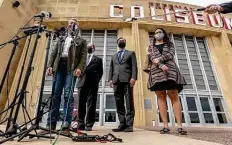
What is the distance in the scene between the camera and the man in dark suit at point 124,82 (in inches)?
133

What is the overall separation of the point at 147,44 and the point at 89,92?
4.69 metres

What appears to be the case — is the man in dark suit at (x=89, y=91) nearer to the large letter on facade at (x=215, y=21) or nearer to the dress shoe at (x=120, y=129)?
the dress shoe at (x=120, y=129)

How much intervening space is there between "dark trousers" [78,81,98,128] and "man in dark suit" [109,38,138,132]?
0.45 meters

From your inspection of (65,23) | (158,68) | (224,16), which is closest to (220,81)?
(224,16)

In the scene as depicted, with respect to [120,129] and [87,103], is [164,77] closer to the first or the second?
[120,129]

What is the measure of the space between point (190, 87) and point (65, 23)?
18.0 ft

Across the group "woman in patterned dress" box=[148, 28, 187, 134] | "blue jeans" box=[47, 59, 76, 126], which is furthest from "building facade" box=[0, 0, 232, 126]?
"blue jeans" box=[47, 59, 76, 126]

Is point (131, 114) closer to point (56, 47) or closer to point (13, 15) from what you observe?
point (56, 47)

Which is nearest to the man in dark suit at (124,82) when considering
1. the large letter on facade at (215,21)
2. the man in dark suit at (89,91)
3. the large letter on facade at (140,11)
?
the man in dark suit at (89,91)

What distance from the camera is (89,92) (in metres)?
3.86

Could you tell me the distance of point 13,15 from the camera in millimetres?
6953

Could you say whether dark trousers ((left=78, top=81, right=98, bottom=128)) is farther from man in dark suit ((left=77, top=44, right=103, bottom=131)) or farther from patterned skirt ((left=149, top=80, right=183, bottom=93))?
patterned skirt ((left=149, top=80, right=183, bottom=93))

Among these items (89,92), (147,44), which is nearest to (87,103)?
(89,92)

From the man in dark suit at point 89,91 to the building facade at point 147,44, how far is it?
2.70 meters
